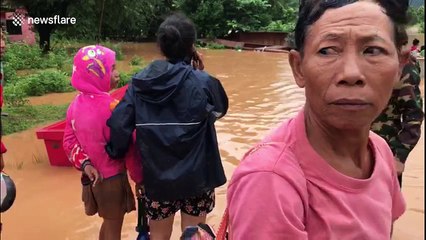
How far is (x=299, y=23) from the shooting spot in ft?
3.44

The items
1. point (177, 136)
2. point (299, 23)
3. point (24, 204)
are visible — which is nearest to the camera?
point (299, 23)

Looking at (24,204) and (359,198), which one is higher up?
(359,198)

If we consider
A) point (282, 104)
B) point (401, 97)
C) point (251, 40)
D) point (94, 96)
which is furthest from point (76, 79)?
point (251, 40)

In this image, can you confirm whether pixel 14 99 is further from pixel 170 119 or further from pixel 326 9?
pixel 326 9

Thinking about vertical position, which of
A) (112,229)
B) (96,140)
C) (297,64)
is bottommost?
(112,229)

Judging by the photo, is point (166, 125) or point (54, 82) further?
point (54, 82)

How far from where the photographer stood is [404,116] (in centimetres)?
260

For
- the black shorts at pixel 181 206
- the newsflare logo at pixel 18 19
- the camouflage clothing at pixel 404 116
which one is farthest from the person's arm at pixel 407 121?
the newsflare logo at pixel 18 19

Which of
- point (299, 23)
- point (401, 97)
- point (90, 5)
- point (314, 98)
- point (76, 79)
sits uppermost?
point (299, 23)

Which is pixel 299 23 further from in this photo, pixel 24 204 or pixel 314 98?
pixel 24 204

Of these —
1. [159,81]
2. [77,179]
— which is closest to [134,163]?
[159,81]

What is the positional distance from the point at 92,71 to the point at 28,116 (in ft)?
15.5

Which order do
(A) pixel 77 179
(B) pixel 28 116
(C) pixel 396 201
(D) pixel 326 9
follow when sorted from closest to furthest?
(D) pixel 326 9 → (C) pixel 396 201 → (A) pixel 77 179 → (B) pixel 28 116

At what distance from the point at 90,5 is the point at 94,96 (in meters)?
13.9
